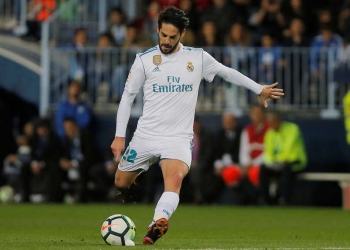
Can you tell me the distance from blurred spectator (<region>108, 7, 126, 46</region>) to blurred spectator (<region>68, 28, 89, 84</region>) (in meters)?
0.71

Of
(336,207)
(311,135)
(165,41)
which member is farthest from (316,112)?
(165,41)

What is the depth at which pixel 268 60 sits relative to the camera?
19.3 meters

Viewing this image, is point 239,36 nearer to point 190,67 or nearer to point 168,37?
point 190,67

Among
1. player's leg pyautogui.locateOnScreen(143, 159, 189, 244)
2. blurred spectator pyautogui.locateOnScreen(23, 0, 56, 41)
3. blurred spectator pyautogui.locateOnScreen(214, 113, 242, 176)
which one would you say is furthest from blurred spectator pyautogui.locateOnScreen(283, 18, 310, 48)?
player's leg pyautogui.locateOnScreen(143, 159, 189, 244)

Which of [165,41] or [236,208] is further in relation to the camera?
[236,208]

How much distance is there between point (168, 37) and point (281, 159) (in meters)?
8.86

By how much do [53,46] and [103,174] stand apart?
3.36 meters

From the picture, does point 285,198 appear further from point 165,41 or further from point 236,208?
point 165,41

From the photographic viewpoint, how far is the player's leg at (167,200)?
924 centimetres

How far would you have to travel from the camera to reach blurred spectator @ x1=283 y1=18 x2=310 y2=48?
63.1ft

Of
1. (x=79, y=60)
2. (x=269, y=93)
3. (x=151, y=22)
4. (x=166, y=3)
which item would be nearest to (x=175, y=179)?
(x=269, y=93)

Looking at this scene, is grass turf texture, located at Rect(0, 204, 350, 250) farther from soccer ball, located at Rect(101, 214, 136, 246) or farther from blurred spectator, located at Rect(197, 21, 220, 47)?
blurred spectator, located at Rect(197, 21, 220, 47)

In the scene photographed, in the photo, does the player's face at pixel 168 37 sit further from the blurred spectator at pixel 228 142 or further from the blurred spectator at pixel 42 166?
the blurred spectator at pixel 42 166

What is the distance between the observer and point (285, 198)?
1836cm
